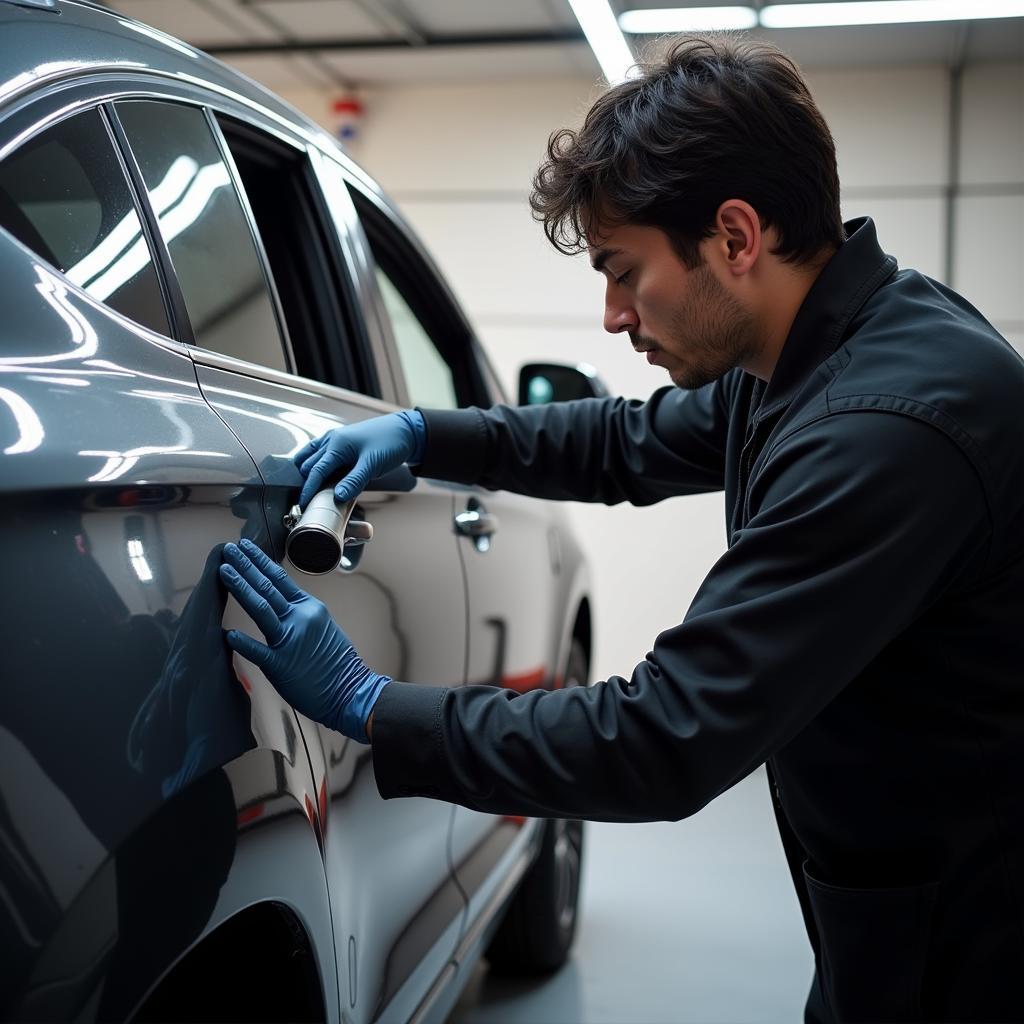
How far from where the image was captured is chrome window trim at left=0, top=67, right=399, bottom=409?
106cm

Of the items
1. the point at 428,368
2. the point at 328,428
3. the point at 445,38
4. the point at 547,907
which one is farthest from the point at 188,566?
the point at 445,38

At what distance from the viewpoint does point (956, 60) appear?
5.93 meters

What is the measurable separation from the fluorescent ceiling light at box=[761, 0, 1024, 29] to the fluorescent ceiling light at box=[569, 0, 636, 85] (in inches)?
25.2

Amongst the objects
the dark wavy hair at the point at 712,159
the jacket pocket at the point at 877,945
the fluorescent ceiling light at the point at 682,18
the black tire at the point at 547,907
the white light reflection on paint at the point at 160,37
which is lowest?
the black tire at the point at 547,907

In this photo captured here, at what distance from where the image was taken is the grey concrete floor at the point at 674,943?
2779 millimetres

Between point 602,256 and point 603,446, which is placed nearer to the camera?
point 602,256

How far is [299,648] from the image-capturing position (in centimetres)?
114

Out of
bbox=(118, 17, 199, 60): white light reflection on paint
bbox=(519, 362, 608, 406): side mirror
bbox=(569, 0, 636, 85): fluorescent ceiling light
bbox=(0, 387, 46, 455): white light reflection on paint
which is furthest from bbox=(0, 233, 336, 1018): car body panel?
bbox=(569, 0, 636, 85): fluorescent ceiling light

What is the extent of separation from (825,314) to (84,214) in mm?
823

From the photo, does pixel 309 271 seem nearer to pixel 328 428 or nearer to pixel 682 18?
pixel 328 428

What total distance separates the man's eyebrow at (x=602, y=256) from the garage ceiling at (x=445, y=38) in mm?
3962

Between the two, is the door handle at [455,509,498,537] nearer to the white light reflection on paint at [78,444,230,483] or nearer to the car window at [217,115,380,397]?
the car window at [217,115,380,397]

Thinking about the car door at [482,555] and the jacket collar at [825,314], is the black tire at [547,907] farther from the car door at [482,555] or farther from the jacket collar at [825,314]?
the jacket collar at [825,314]

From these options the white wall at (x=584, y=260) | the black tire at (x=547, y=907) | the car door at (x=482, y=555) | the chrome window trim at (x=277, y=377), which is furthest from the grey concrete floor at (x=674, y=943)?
the white wall at (x=584, y=260)
